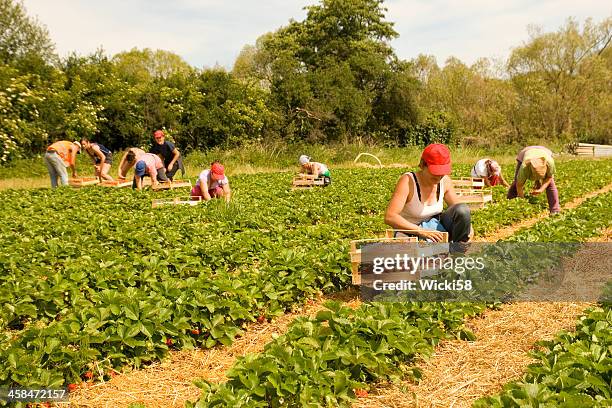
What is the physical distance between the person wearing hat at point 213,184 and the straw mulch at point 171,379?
5393mm

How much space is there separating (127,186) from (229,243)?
8407mm

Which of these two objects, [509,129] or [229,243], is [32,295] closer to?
[229,243]

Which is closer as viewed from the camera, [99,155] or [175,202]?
[175,202]

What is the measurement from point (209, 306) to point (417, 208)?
6.88 feet

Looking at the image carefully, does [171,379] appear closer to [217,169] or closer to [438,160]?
[438,160]

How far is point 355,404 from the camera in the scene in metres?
3.03

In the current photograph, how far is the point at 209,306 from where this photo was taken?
3947 mm

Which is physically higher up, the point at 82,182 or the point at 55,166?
the point at 55,166

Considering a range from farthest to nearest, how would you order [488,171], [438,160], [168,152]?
[168,152], [488,171], [438,160]

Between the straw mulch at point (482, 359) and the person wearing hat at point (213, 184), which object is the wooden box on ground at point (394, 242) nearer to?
the straw mulch at point (482, 359)

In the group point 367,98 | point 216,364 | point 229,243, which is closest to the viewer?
point 216,364

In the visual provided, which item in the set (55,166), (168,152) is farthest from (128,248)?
(55,166)

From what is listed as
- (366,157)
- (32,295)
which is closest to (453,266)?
(32,295)

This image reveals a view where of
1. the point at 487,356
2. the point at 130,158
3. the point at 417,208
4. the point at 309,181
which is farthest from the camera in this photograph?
the point at 309,181
